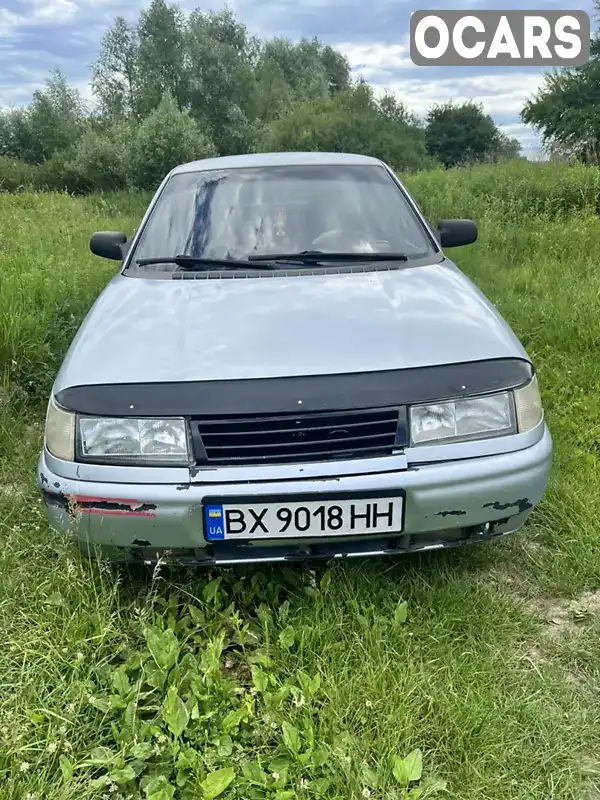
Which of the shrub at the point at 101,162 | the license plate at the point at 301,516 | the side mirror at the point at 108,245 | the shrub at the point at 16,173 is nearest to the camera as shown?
the license plate at the point at 301,516

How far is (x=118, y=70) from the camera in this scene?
4075 centimetres

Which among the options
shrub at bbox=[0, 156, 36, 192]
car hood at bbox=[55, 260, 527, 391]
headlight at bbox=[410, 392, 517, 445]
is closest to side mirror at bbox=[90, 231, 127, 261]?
car hood at bbox=[55, 260, 527, 391]

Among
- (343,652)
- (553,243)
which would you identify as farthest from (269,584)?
(553,243)

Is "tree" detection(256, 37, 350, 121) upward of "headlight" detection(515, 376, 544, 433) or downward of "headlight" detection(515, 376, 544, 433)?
upward

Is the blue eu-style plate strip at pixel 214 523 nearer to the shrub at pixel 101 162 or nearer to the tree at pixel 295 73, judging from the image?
the shrub at pixel 101 162

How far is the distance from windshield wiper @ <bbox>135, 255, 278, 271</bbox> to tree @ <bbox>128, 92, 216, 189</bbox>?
66.4 feet

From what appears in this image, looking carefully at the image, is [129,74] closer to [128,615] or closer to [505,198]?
[505,198]

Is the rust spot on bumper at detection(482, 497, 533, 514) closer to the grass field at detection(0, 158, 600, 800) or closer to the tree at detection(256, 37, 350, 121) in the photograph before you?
the grass field at detection(0, 158, 600, 800)

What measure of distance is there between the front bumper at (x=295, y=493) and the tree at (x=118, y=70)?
143 ft

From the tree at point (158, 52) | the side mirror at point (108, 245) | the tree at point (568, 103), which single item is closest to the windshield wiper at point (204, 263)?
the side mirror at point (108, 245)

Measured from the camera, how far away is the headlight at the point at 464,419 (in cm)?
171

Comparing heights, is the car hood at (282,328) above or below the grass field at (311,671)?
above

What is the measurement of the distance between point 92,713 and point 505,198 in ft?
25.5

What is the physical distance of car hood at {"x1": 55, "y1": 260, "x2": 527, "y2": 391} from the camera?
5.75 ft
